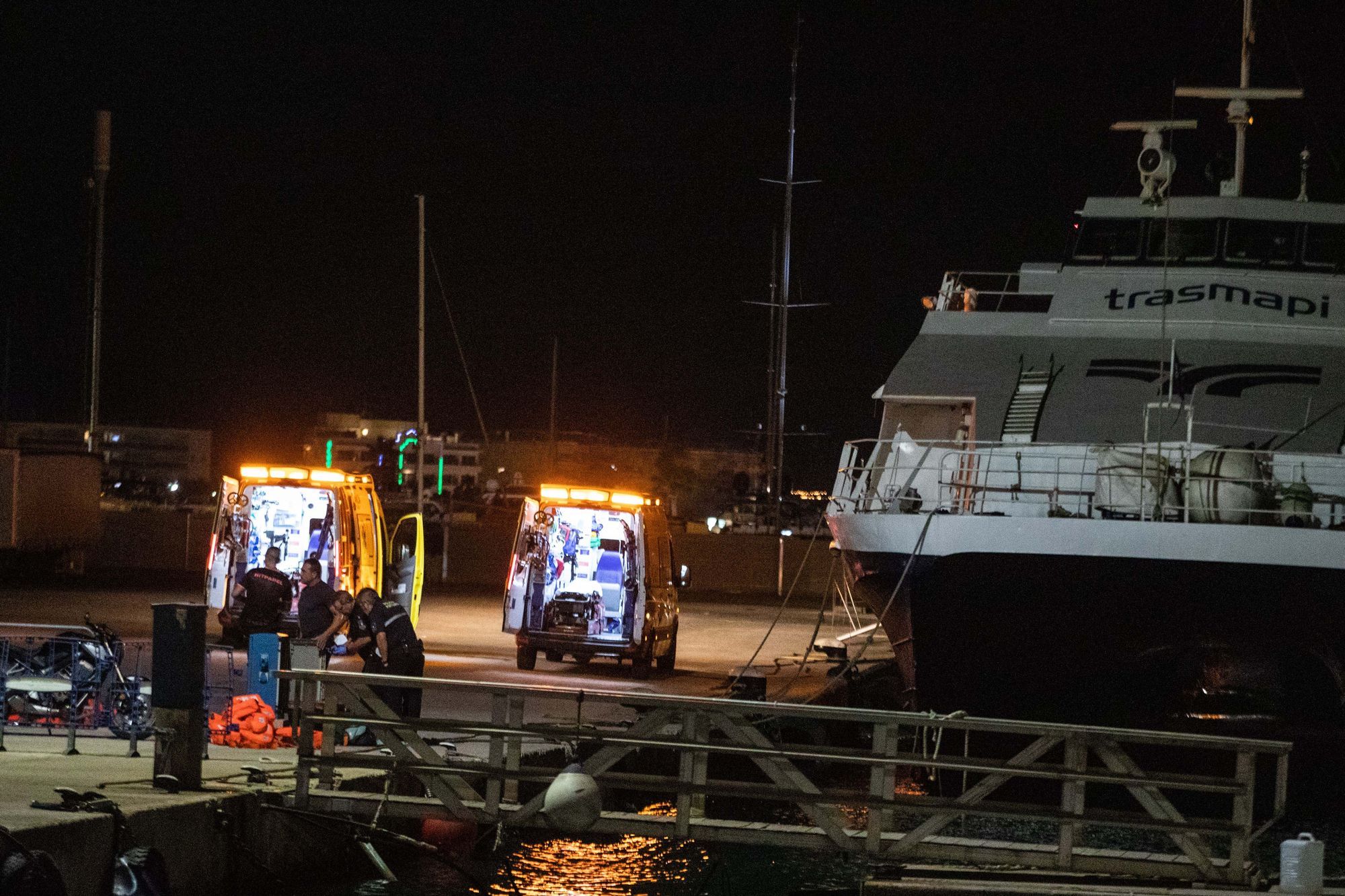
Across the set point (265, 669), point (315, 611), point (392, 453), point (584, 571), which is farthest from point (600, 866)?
point (392, 453)

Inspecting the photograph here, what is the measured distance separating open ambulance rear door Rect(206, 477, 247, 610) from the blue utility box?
647 cm

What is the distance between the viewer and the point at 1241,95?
20.4 meters

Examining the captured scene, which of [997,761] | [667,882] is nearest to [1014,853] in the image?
[997,761]

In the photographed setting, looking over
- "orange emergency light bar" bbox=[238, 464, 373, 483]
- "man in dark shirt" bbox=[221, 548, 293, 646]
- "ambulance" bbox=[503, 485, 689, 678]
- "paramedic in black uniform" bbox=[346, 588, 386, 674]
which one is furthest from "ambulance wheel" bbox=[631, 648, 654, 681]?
"paramedic in black uniform" bbox=[346, 588, 386, 674]

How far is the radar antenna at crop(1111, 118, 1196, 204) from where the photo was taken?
725 inches

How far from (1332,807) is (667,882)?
6496 mm

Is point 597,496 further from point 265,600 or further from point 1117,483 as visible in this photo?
point 1117,483

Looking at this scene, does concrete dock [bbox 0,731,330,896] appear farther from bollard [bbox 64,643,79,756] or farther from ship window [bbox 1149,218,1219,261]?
ship window [bbox 1149,218,1219,261]

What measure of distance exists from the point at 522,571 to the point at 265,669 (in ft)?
23.5

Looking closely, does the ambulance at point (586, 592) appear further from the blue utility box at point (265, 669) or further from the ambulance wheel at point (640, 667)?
the blue utility box at point (265, 669)

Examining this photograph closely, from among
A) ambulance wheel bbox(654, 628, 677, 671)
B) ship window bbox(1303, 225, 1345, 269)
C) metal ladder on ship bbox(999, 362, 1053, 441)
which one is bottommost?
ambulance wheel bbox(654, 628, 677, 671)

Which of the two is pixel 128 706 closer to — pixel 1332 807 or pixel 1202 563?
pixel 1202 563

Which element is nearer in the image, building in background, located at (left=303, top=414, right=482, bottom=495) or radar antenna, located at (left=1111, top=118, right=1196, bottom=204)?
radar antenna, located at (left=1111, top=118, right=1196, bottom=204)

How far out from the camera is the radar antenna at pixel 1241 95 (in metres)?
20.1
